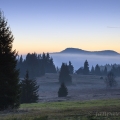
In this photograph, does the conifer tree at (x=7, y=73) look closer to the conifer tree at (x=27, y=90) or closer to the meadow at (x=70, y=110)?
the meadow at (x=70, y=110)

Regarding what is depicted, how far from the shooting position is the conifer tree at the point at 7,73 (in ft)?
79.2

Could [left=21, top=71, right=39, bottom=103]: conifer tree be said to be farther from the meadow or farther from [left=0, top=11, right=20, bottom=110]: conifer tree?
[left=0, top=11, right=20, bottom=110]: conifer tree

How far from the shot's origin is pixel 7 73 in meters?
24.5

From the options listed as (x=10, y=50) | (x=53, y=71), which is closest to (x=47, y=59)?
(x=53, y=71)

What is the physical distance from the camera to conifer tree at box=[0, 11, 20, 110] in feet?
79.2

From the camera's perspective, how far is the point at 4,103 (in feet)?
79.3

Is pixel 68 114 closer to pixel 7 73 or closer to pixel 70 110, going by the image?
pixel 70 110

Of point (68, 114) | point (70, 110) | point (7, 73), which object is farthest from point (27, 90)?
point (68, 114)

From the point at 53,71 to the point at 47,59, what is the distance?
11.2 metres

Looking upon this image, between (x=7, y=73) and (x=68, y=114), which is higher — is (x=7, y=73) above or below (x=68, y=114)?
above

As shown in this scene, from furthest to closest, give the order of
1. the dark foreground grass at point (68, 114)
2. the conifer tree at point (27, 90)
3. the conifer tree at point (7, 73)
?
the conifer tree at point (27, 90) → the conifer tree at point (7, 73) → the dark foreground grass at point (68, 114)

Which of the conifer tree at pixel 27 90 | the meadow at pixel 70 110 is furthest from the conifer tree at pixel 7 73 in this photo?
the conifer tree at pixel 27 90

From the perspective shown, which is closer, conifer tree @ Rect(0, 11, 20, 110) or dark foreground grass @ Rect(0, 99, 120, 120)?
dark foreground grass @ Rect(0, 99, 120, 120)

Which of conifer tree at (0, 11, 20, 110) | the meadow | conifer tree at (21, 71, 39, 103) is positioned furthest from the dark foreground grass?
conifer tree at (21, 71, 39, 103)
